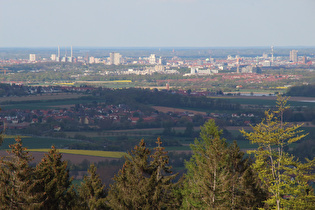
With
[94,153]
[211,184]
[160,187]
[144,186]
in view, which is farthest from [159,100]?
[211,184]

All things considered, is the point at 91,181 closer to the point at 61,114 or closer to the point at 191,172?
the point at 191,172

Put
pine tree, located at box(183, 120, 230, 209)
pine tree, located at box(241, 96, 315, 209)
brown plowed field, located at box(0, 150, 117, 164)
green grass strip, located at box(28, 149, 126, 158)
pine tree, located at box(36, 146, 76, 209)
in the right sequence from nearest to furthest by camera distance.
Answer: pine tree, located at box(241, 96, 315, 209) < pine tree, located at box(183, 120, 230, 209) < pine tree, located at box(36, 146, 76, 209) < brown plowed field, located at box(0, 150, 117, 164) < green grass strip, located at box(28, 149, 126, 158)

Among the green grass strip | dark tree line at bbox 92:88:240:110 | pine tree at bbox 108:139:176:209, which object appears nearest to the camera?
pine tree at bbox 108:139:176:209

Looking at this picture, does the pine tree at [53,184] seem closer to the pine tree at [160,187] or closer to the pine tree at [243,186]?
the pine tree at [160,187]

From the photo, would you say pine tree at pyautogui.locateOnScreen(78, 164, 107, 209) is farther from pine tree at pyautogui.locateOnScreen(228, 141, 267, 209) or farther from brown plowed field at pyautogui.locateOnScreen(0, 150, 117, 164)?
brown plowed field at pyautogui.locateOnScreen(0, 150, 117, 164)

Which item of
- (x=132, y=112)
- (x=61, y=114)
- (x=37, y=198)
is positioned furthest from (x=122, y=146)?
(x=37, y=198)

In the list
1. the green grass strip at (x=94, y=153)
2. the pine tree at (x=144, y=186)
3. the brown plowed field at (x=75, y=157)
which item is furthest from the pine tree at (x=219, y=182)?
the green grass strip at (x=94, y=153)

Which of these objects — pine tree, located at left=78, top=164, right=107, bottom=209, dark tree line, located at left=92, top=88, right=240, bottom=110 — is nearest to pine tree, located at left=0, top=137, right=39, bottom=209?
pine tree, located at left=78, top=164, right=107, bottom=209
